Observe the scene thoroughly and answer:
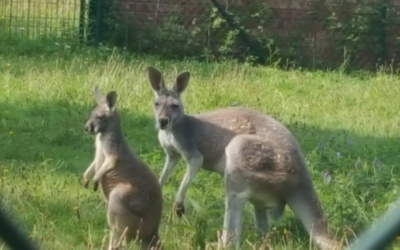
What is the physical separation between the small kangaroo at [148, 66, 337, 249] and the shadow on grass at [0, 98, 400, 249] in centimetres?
25

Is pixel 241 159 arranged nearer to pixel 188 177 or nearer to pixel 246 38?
pixel 188 177

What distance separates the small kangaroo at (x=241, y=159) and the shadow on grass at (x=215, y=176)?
25 centimetres

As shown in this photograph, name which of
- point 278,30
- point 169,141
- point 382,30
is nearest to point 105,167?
point 169,141

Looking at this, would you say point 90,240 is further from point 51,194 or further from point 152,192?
point 51,194

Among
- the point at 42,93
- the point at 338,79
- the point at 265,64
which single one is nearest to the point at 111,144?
the point at 42,93

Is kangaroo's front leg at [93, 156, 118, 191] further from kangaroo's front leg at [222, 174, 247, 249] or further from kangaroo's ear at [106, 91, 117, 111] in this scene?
kangaroo's front leg at [222, 174, 247, 249]

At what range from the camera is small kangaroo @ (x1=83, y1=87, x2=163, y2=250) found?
5598 millimetres

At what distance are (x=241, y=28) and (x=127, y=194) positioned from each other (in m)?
11.2

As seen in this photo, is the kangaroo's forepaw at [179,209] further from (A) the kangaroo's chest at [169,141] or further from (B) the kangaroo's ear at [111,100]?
(B) the kangaroo's ear at [111,100]

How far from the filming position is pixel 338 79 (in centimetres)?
1473

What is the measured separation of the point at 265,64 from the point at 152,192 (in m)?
10.8

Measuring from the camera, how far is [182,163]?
8.21m

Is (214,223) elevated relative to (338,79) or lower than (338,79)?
elevated

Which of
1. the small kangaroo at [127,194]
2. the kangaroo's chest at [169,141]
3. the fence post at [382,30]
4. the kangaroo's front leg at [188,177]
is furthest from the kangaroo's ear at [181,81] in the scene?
the fence post at [382,30]
